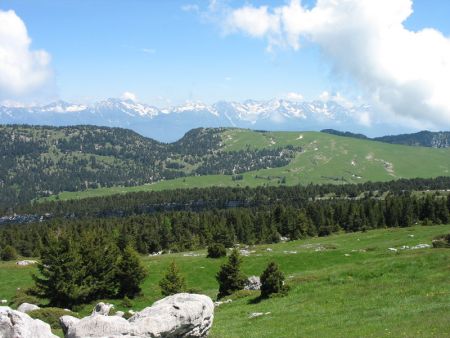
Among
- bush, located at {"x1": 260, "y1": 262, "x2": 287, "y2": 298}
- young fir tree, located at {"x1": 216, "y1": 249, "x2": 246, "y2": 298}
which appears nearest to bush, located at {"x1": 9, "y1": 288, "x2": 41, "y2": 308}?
young fir tree, located at {"x1": 216, "y1": 249, "x2": 246, "y2": 298}

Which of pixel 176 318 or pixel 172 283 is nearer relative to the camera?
pixel 176 318

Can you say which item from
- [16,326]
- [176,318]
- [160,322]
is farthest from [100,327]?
[16,326]

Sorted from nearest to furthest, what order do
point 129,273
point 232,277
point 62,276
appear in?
point 232,277
point 62,276
point 129,273

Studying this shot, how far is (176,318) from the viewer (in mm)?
26047

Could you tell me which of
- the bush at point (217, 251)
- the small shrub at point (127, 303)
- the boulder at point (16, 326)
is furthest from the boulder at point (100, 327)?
the bush at point (217, 251)

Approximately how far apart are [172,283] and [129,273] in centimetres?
920

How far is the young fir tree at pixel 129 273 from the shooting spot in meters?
66.6

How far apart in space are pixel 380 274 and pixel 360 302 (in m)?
10.2

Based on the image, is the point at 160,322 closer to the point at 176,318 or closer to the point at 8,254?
the point at 176,318

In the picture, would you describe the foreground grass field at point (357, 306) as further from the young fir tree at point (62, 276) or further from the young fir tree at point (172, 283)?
the young fir tree at point (172, 283)

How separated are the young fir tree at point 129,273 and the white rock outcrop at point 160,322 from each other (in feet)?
126

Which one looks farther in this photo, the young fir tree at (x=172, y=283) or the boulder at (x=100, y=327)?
the young fir tree at (x=172, y=283)

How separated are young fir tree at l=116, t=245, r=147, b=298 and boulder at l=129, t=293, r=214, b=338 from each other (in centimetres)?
3958

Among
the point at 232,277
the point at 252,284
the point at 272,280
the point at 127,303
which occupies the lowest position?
the point at 127,303
